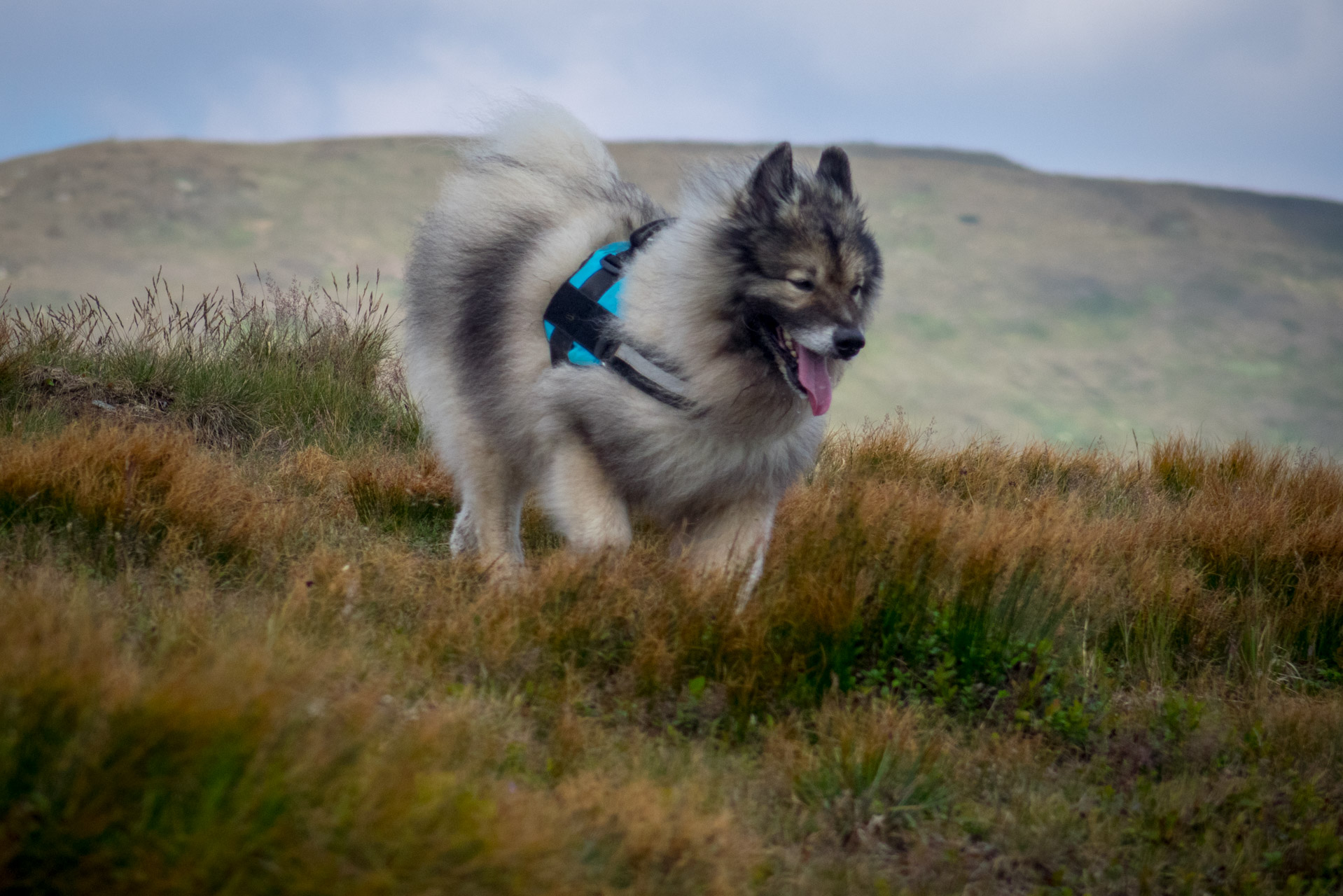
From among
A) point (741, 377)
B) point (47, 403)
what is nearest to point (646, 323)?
point (741, 377)

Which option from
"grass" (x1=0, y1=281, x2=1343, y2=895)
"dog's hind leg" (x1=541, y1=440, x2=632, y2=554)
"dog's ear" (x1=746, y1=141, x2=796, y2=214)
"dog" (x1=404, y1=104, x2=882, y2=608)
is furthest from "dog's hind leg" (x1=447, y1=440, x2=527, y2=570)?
"dog's ear" (x1=746, y1=141, x2=796, y2=214)

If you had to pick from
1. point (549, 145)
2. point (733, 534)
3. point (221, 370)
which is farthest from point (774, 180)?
point (221, 370)

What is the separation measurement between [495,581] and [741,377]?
1201mm

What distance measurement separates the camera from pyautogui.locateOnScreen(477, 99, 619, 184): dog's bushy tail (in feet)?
15.3

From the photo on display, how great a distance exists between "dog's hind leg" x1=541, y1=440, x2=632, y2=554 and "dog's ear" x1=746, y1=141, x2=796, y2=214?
115 centimetres

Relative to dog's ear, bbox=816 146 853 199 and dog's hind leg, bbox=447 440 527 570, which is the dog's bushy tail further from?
dog's hind leg, bbox=447 440 527 570

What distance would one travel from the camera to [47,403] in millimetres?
5457

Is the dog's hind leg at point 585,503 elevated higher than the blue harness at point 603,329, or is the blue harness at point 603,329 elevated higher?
the blue harness at point 603,329

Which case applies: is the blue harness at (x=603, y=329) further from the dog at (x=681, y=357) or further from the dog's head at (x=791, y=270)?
the dog's head at (x=791, y=270)

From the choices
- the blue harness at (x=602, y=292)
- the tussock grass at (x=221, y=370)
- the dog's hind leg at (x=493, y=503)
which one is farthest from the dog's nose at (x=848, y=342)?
the tussock grass at (x=221, y=370)

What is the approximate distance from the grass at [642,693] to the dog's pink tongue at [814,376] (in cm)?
36

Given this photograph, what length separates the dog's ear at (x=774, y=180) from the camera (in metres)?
3.62

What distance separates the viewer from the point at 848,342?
334 cm

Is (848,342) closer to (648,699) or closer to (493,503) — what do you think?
(648,699)
